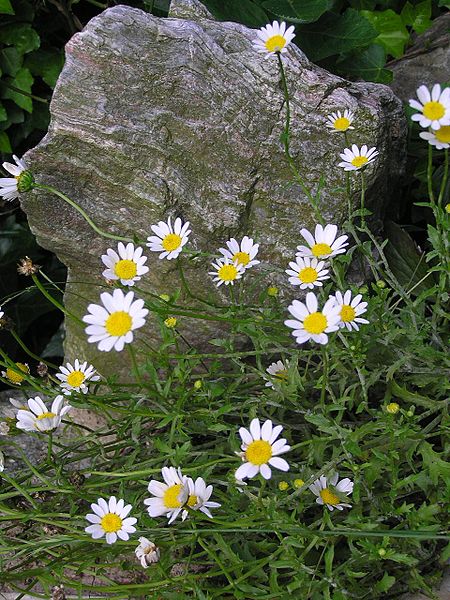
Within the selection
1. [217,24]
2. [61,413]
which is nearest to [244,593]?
[61,413]

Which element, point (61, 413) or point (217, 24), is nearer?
point (61, 413)

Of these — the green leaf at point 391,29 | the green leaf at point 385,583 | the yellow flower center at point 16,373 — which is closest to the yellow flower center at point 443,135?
the green leaf at point 385,583

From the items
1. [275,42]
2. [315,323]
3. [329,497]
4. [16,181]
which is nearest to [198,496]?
[329,497]

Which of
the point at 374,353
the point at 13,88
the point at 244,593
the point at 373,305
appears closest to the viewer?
the point at 244,593

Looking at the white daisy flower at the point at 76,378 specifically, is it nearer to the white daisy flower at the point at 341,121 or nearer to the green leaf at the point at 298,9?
the white daisy flower at the point at 341,121

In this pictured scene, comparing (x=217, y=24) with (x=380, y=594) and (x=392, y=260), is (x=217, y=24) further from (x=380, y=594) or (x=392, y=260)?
(x=380, y=594)

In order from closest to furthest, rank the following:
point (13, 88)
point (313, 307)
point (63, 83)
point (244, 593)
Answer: point (313, 307) → point (244, 593) → point (63, 83) → point (13, 88)
